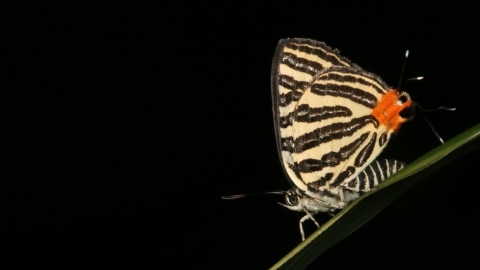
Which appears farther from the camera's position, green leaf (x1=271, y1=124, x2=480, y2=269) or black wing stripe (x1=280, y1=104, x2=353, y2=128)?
black wing stripe (x1=280, y1=104, x2=353, y2=128)

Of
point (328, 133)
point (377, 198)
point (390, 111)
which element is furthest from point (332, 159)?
point (377, 198)

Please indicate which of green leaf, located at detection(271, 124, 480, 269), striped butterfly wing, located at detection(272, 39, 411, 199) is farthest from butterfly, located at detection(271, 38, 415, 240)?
green leaf, located at detection(271, 124, 480, 269)

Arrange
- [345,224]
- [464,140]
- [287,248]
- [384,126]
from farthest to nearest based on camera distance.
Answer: [287,248], [384,126], [345,224], [464,140]

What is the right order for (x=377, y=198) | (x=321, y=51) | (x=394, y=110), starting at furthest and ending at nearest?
1. (x=321, y=51)
2. (x=394, y=110)
3. (x=377, y=198)

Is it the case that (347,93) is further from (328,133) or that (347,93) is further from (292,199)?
(292,199)

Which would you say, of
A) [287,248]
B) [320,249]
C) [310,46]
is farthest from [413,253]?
[320,249]

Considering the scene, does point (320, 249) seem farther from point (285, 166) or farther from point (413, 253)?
point (413, 253)

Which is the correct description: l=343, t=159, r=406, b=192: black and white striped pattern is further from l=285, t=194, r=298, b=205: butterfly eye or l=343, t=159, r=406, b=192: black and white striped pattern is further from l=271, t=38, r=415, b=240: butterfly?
l=285, t=194, r=298, b=205: butterfly eye
